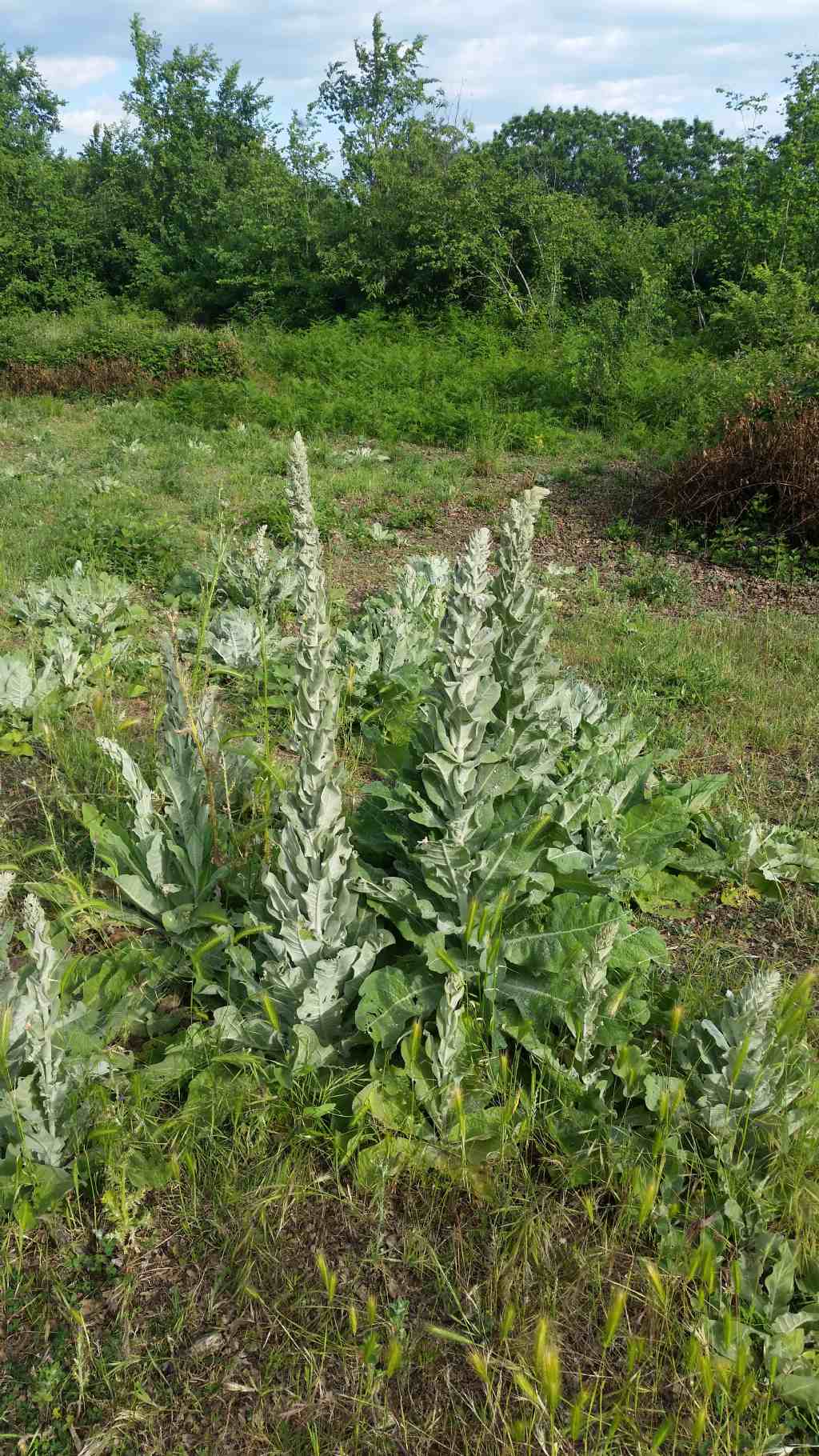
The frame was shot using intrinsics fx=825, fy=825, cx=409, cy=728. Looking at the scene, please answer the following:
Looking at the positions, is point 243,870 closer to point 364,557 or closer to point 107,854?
point 107,854

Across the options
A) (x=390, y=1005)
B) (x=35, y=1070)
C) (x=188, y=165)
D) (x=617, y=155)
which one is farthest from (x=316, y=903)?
(x=617, y=155)

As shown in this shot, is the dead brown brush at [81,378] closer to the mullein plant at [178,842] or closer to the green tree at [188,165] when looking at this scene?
the green tree at [188,165]

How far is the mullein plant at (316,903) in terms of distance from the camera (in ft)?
6.60

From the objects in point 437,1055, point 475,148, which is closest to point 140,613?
point 437,1055

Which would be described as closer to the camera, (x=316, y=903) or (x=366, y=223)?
(x=316, y=903)

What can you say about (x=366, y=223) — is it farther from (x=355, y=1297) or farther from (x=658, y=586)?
(x=355, y=1297)

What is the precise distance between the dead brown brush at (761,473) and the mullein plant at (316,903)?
6.79 meters

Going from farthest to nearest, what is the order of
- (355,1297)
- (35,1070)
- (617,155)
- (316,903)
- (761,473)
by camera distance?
(617,155), (761,473), (316,903), (35,1070), (355,1297)

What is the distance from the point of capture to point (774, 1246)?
187cm

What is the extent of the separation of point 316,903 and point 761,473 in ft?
23.5

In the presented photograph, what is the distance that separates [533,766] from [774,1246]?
1.41 m

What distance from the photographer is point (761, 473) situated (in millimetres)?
7719

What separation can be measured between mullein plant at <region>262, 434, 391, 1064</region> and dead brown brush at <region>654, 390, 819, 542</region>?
6790 mm

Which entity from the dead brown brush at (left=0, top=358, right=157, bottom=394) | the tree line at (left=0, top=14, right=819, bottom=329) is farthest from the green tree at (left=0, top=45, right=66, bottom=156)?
the dead brown brush at (left=0, top=358, right=157, bottom=394)
